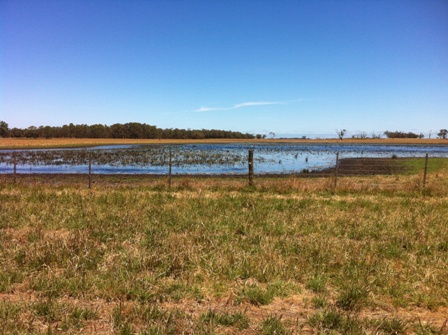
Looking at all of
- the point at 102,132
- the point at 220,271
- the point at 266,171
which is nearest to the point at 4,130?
the point at 102,132

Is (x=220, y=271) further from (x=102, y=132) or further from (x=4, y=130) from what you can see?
(x=4, y=130)

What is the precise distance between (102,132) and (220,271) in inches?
5878

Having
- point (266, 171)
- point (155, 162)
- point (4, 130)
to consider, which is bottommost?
point (266, 171)

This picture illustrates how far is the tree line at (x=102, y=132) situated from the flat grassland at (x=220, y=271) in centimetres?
14270

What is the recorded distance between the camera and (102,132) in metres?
142

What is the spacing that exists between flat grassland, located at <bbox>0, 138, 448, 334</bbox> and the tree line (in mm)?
142699

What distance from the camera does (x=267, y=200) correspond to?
1106cm

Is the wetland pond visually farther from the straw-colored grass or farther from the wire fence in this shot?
the straw-colored grass

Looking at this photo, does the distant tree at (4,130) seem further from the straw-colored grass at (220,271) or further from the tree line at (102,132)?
the straw-colored grass at (220,271)

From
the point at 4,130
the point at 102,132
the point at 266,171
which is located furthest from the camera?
the point at 102,132

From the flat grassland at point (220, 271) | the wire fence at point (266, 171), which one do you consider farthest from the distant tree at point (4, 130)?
the flat grassland at point (220, 271)

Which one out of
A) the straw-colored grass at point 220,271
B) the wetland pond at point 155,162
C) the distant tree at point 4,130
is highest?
the distant tree at point 4,130

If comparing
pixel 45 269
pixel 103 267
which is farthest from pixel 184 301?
pixel 45 269

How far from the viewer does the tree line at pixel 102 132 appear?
5261 inches
